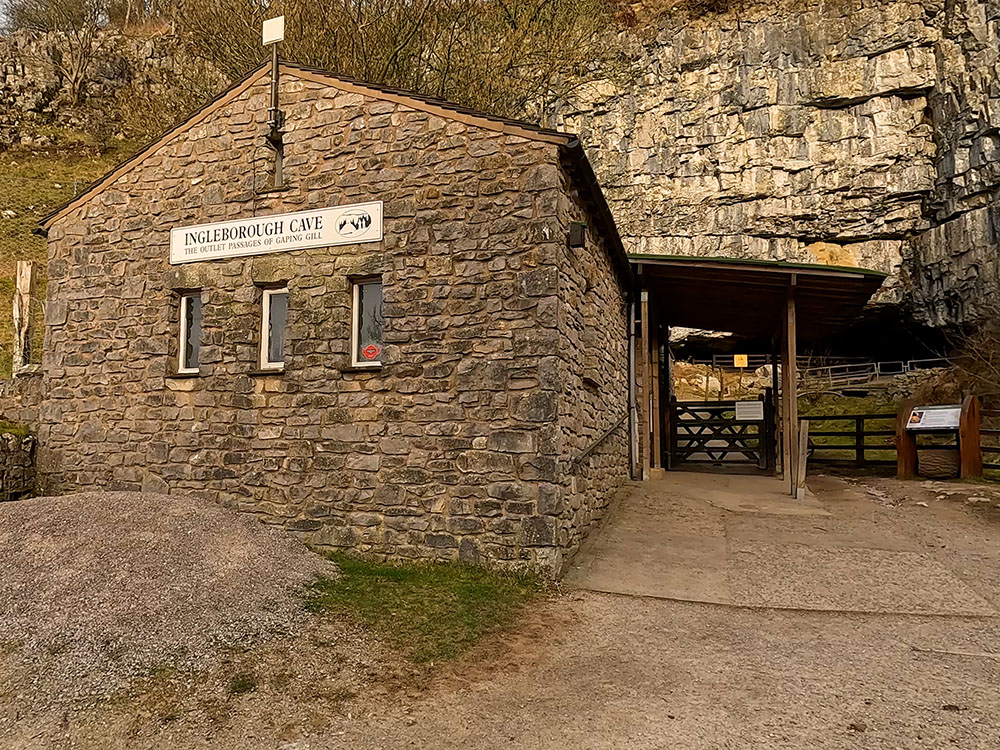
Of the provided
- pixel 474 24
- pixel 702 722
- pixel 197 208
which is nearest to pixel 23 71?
pixel 474 24

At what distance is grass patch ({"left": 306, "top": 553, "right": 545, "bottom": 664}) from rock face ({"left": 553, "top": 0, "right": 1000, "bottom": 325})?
26234mm

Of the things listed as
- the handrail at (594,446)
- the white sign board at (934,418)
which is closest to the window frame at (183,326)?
the handrail at (594,446)

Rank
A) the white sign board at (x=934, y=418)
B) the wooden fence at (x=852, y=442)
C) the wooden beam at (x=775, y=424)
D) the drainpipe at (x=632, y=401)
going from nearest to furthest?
the white sign board at (x=934, y=418) < the drainpipe at (x=632, y=401) < the wooden beam at (x=775, y=424) < the wooden fence at (x=852, y=442)

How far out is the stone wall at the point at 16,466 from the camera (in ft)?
25.3

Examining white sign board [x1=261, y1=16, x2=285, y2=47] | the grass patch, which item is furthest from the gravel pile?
white sign board [x1=261, y1=16, x2=285, y2=47]

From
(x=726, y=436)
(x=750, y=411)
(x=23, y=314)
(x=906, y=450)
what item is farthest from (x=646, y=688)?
(x=23, y=314)

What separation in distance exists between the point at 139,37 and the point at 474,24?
31.1m

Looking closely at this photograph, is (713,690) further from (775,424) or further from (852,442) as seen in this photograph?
(852,442)

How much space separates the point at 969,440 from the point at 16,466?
46.3ft

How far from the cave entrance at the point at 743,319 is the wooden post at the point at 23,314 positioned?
997cm

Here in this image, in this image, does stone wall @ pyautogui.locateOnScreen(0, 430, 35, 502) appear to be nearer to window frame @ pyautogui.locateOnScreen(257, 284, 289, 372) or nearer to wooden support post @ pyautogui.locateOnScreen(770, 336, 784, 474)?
window frame @ pyautogui.locateOnScreen(257, 284, 289, 372)

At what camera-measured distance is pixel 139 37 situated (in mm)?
35406

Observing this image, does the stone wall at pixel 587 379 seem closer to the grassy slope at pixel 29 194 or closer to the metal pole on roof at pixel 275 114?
the metal pole on roof at pixel 275 114

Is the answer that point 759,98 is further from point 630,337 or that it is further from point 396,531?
point 396,531
